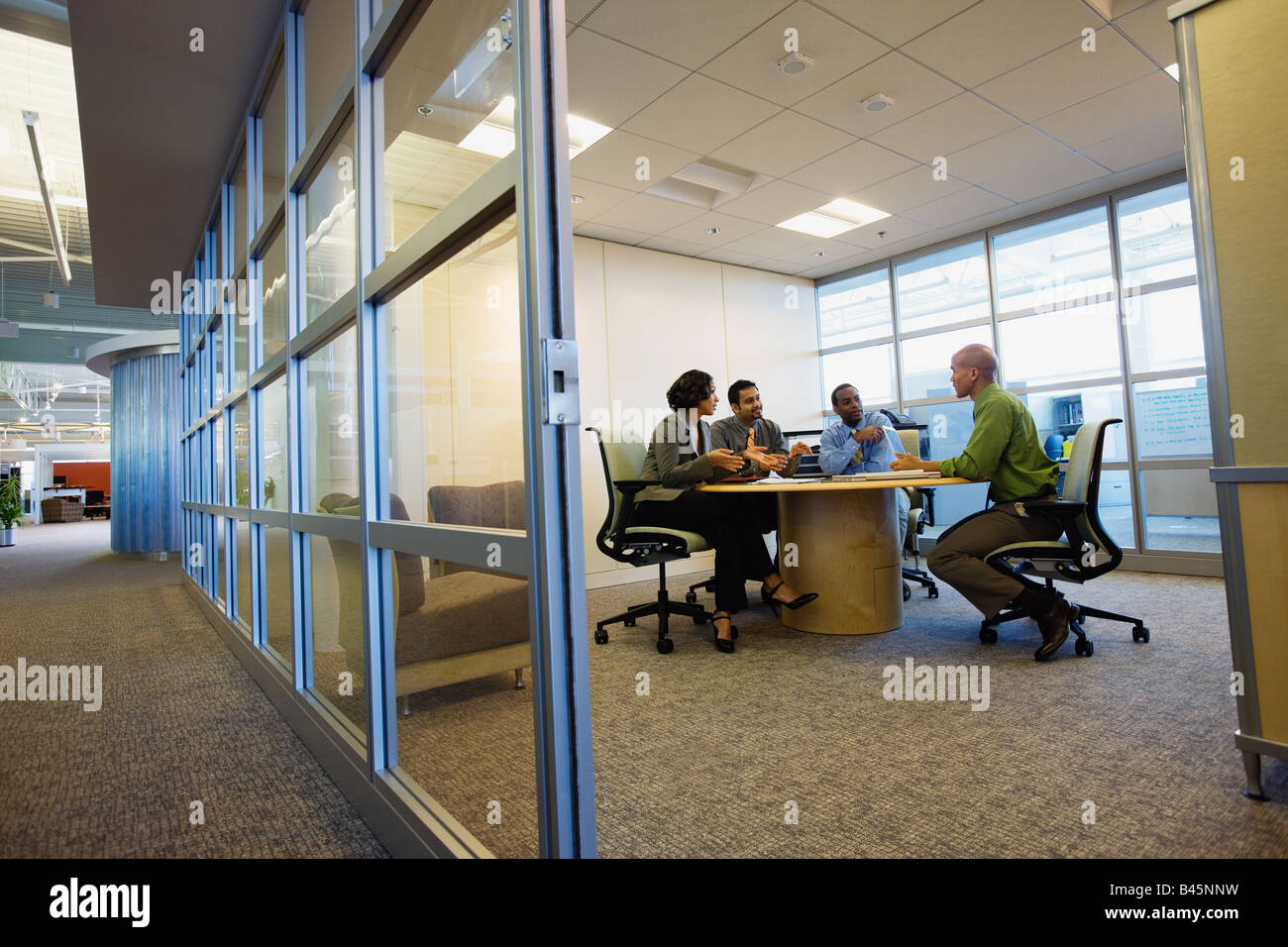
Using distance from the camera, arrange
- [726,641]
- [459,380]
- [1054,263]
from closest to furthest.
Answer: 1. [459,380]
2. [726,641]
3. [1054,263]

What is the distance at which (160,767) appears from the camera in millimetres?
2102

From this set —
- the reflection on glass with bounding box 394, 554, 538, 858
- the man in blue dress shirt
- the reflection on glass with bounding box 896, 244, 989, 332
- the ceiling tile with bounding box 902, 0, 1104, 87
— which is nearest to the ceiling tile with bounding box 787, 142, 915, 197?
the ceiling tile with bounding box 902, 0, 1104, 87

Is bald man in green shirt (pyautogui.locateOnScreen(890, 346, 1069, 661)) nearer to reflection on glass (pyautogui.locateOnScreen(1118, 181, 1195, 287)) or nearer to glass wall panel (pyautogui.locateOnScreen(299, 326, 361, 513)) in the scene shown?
glass wall panel (pyautogui.locateOnScreen(299, 326, 361, 513))

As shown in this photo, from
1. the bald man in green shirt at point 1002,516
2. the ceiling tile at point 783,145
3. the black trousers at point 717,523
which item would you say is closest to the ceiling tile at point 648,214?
the ceiling tile at point 783,145

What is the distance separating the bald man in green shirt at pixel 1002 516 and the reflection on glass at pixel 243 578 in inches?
123

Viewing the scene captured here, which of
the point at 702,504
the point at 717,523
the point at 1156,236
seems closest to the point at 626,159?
the point at 702,504

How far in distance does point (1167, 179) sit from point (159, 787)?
680 centimetres

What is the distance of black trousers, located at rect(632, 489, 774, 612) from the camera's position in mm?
→ 3525

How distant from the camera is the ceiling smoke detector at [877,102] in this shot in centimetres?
374

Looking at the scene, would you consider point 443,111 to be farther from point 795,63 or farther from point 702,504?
point 795,63

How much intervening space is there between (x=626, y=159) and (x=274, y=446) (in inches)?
112

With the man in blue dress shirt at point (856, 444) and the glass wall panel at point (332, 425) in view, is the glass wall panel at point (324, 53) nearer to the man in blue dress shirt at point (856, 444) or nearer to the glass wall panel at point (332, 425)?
the glass wall panel at point (332, 425)

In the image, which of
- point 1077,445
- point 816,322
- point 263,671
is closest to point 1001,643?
point 1077,445

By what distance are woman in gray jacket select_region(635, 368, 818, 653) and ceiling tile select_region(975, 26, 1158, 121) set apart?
229 cm
